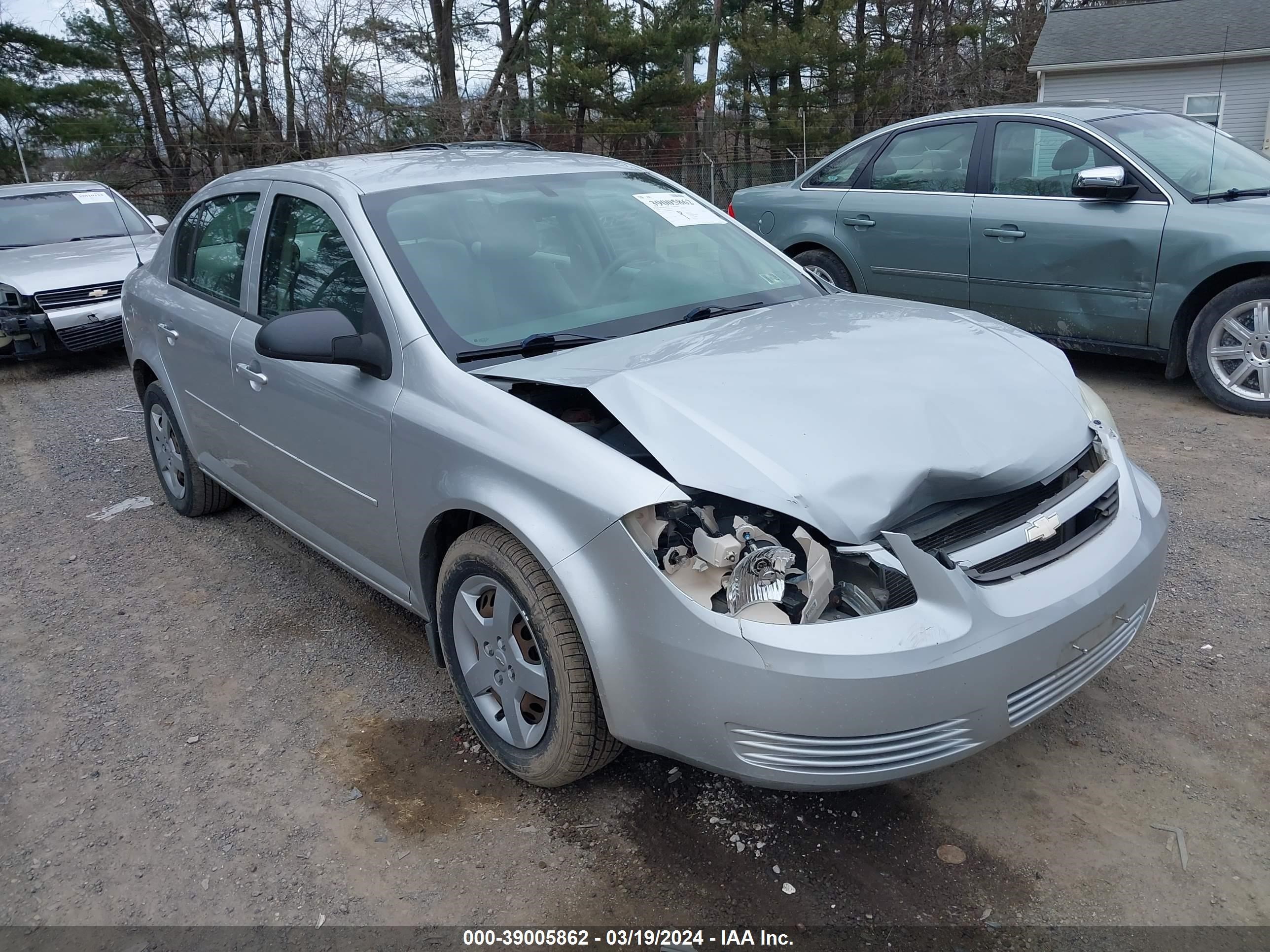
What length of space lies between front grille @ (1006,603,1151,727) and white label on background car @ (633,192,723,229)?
6.99 ft

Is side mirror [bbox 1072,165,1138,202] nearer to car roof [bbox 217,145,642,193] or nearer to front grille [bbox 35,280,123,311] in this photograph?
car roof [bbox 217,145,642,193]

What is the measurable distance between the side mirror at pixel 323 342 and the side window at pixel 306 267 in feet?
0.62

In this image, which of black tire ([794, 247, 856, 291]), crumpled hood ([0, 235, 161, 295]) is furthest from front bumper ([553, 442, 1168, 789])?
crumpled hood ([0, 235, 161, 295])

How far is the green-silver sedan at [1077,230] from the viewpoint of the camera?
5.46 m

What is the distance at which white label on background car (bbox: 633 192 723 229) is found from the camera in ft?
12.5

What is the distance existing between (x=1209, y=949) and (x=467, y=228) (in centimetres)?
287

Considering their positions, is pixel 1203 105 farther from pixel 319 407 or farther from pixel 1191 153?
pixel 319 407

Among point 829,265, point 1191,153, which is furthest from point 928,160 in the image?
point 1191,153

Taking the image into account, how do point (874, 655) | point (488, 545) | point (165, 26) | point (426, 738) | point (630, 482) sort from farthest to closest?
1. point (165, 26)
2. point (426, 738)
3. point (488, 545)
4. point (630, 482)
5. point (874, 655)

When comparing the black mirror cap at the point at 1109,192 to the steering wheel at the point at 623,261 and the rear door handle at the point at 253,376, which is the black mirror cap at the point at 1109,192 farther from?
the rear door handle at the point at 253,376

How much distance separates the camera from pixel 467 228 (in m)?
3.33

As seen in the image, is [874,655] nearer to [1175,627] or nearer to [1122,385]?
[1175,627]

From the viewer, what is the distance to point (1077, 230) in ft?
19.2

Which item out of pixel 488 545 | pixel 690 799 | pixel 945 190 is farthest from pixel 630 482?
pixel 945 190
